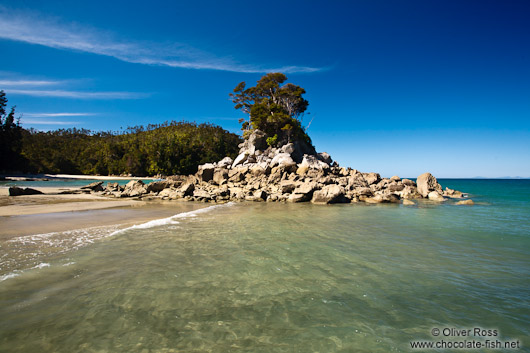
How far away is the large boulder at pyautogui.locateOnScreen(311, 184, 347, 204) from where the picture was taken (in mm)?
21286

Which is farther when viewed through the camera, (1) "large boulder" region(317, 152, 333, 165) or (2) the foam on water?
(1) "large boulder" region(317, 152, 333, 165)

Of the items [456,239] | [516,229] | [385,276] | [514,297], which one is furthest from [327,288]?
[516,229]

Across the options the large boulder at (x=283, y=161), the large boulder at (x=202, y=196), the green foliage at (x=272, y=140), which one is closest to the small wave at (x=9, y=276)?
the large boulder at (x=202, y=196)

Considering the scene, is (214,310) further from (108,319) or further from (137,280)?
(137,280)

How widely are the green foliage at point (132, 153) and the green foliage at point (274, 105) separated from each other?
2789 centimetres

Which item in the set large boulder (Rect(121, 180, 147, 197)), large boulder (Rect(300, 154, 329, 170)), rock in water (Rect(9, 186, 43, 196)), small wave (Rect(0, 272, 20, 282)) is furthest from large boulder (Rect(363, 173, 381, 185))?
rock in water (Rect(9, 186, 43, 196))

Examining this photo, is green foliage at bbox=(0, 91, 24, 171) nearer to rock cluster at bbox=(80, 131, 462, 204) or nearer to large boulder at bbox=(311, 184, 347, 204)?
rock cluster at bbox=(80, 131, 462, 204)

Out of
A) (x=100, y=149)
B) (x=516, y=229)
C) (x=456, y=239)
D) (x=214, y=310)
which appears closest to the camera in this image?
(x=214, y=310)

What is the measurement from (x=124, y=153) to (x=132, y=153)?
8301mm

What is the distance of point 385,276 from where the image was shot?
576 cm

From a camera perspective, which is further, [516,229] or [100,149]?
[100,149]

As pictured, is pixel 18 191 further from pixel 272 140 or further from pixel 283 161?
pixel 272 140

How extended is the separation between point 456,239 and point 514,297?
5161mm

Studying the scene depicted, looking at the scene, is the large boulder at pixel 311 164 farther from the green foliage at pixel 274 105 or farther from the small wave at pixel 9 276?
the small wave at pixel 9 276
